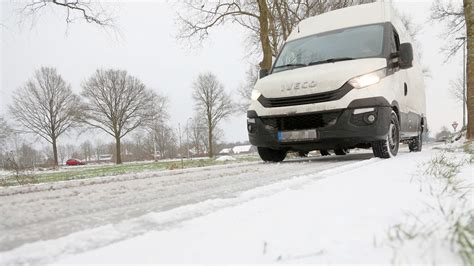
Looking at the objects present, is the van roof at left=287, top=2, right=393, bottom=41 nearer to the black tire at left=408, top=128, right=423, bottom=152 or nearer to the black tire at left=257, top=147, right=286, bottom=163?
the black tire at left=257, top=147, right=286, bottom=163

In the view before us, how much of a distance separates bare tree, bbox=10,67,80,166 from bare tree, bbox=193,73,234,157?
1415 centimetres

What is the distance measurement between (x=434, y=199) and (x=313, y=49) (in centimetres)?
455

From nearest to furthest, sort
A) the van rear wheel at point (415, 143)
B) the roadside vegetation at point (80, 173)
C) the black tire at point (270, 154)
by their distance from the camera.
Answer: the black tire at point (270, 154) < the roadside vegetation at point (80, 173) < the van rear wheel at point (415, 143)

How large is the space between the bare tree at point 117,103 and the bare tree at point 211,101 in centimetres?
755

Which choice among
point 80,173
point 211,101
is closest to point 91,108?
point 211,101

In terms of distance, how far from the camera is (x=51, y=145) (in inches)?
1385

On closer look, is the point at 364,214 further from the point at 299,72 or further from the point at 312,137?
the point at 299,72

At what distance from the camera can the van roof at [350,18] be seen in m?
6.00

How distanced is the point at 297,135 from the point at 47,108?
35109 millimetres

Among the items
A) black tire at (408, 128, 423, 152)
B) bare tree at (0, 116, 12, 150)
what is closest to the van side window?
black tire at (408, 128, 423, 152)

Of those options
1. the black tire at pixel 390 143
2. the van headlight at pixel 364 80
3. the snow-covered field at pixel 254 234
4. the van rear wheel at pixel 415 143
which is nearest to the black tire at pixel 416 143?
the van rear wheel at pixel 415 143

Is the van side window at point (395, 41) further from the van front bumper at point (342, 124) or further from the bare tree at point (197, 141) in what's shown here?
the bare tree at point (197, 141)

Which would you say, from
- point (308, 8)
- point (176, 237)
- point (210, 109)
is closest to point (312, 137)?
point (176, 237)

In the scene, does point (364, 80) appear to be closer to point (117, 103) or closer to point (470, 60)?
point (470, 60)
